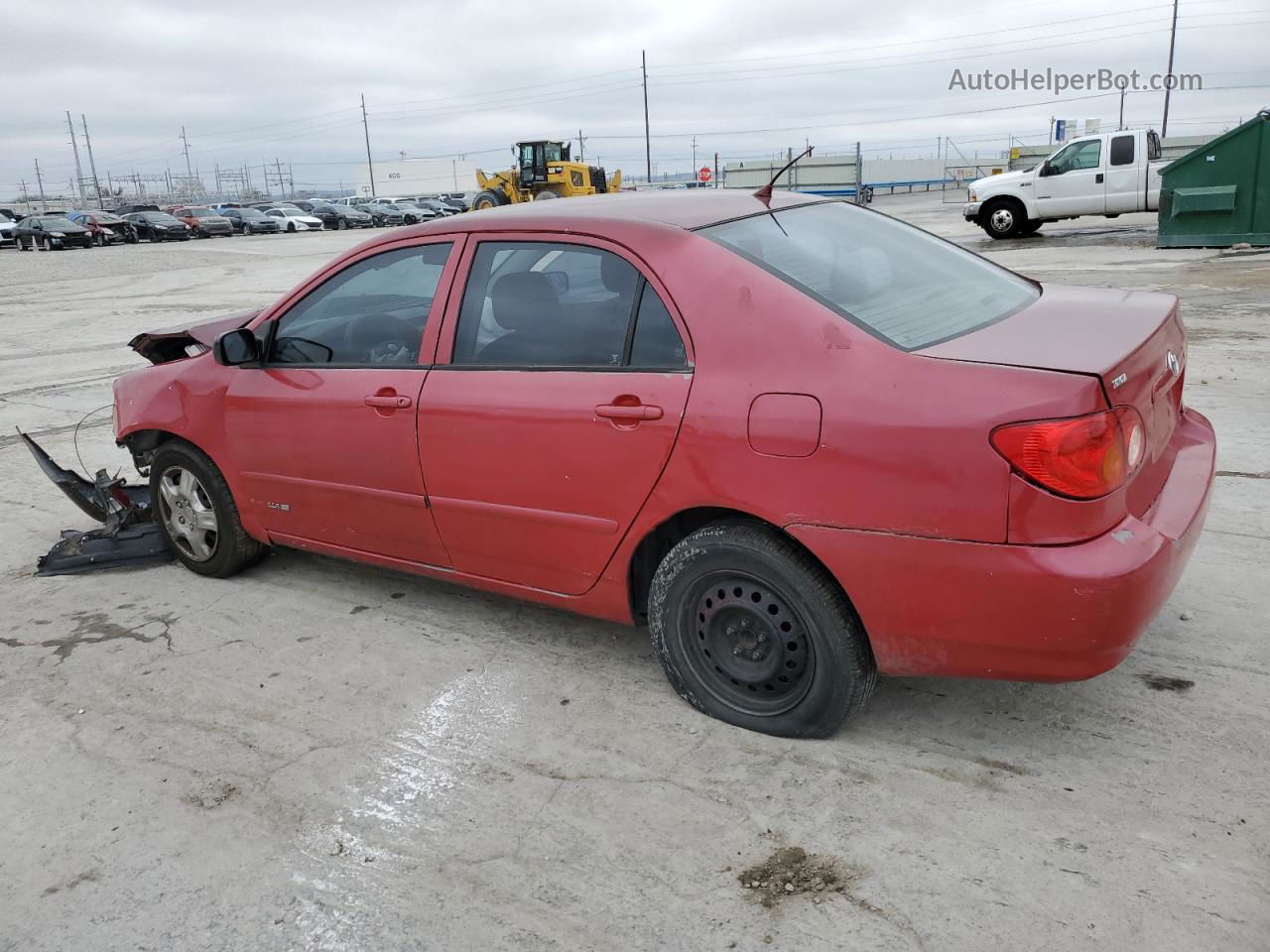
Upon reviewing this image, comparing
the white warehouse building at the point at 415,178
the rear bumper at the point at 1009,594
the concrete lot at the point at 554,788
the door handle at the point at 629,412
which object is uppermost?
the white warehouse building at the point at 415,178

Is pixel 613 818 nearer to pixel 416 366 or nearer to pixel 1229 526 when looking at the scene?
pixel 416 366

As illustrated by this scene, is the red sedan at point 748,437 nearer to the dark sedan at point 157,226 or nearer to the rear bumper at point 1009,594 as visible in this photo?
the rear bumper at point 1009,594

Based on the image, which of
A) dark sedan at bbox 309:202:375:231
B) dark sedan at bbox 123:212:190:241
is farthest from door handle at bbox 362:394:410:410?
dark sedan at bbox 309:202:375:231

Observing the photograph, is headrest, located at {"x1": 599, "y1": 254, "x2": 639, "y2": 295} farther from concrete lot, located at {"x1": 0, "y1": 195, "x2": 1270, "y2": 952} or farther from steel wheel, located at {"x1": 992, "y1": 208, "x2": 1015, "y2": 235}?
steel wheel, located at {"x1": 992, "y1": 208, "x2": 1015, "y2": 235}

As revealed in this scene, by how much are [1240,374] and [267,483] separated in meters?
6.84

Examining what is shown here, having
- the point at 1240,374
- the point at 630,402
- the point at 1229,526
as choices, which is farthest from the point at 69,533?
the point at 1240,374

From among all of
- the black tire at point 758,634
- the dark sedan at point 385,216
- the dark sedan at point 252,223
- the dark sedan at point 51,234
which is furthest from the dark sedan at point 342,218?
the black tire at point 758,634

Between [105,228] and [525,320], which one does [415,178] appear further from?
[525,320]

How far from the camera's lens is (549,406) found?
3268mm

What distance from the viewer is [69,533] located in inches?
205

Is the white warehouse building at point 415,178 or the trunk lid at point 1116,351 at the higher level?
the white warehouse building at point 415,178

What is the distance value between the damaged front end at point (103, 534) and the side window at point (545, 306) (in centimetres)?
232

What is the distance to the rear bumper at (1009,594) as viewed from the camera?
99.0 inches

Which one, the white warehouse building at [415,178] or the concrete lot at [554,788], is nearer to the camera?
the concrete lot at [554,788]
